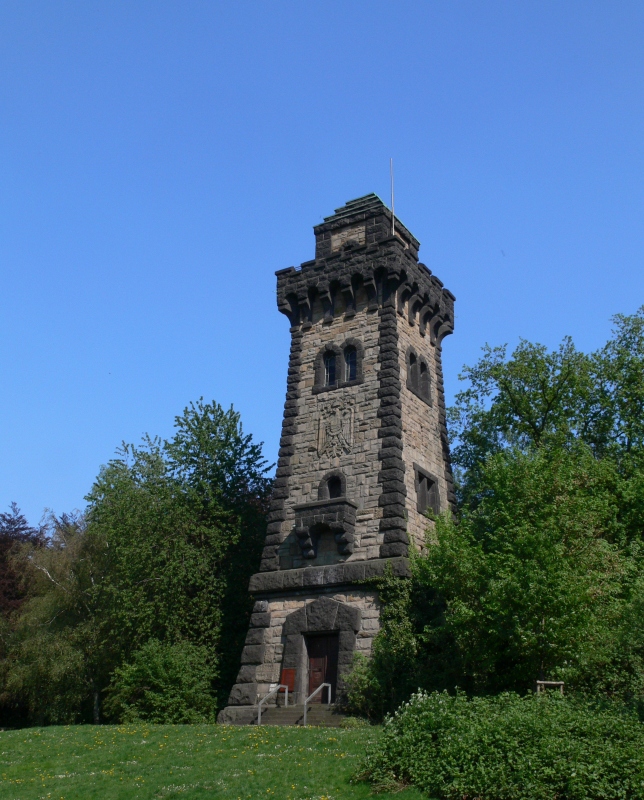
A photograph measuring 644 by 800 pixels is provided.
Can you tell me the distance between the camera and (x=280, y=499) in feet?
79.5

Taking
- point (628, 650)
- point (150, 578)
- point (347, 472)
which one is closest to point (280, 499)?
point (347, 472)

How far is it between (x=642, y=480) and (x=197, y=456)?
15576 mm

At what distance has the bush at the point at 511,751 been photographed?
10.6 m

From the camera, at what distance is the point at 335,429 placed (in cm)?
2433

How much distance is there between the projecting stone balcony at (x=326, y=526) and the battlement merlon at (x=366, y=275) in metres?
6.78

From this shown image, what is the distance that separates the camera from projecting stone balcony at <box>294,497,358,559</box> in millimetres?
22016

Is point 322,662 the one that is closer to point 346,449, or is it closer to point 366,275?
point 346,449

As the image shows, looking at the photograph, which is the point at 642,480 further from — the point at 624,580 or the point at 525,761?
the point at 525,761

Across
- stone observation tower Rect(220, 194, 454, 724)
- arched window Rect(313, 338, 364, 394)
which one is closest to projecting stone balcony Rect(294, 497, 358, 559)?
stone observation tower Rect(220, 194, 454, 724)

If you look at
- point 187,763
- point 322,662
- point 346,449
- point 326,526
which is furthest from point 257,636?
point 187,763

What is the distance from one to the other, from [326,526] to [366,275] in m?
8.18

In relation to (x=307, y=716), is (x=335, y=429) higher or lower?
higher

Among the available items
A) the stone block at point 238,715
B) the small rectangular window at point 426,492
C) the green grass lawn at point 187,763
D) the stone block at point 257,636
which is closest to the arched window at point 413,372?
the small rectangular window at point 426,492

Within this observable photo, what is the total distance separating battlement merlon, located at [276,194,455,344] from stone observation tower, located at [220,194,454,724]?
0.05m
